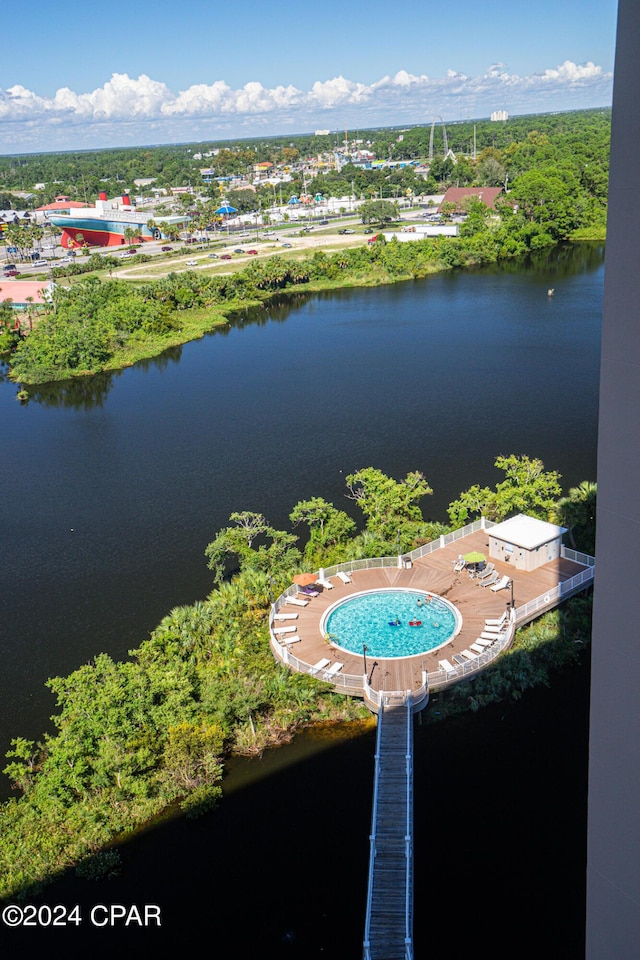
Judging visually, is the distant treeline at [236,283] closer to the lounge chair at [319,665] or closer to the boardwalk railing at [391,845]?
the lounge chair at [319,665]

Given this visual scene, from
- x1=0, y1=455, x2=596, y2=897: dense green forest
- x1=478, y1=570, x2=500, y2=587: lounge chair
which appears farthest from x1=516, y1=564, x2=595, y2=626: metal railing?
x1=478, y1=570, x2=500, y2=587: lounge chair

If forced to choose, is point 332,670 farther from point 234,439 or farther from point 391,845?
point 234,439

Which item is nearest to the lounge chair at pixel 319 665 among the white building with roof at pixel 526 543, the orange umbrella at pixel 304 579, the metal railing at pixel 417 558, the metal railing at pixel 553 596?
the metal railing at pixel 417 558

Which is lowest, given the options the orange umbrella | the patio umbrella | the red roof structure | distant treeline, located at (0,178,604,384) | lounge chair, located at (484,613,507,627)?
lounge chair, located at (484,613,507,627)

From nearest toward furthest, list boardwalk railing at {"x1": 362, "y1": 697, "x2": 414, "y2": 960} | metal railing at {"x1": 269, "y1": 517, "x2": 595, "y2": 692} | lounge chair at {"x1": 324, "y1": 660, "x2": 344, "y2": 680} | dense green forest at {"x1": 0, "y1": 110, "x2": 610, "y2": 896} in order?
boardwalk railing at {"x1": 362, "y1": 697, "x2": 414, "y2": 960} → dense green forest at {"x1": 0, "y1": 110, "x2": 610, "y2": 896} → metal railing at {"x1": 269, "y1": 517, "x2": 595, "y2": 692} → lounge chair at {"x1": 324, "y1": 660, "x2": 344, "y2": 680}

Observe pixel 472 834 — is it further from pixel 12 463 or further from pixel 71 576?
pixel 12 463

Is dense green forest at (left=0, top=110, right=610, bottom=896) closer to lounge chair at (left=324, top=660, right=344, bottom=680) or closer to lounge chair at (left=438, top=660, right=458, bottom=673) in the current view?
lounge chair at (left=324, top=660, right=344, bottom=680)
